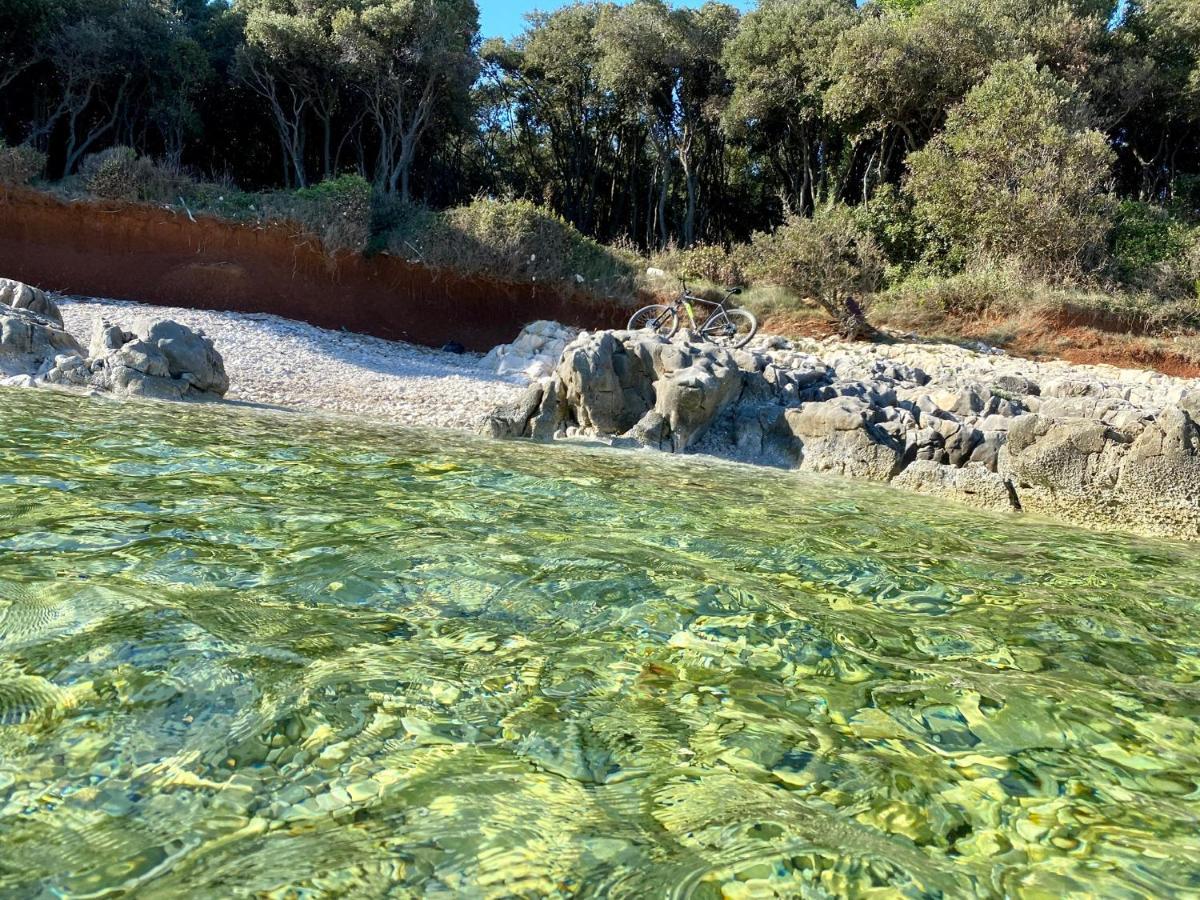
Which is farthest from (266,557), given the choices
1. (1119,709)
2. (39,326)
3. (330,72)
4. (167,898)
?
(330,72)

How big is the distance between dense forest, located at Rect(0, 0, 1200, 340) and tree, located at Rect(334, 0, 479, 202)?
0.06 meters

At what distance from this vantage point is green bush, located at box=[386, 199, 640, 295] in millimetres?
19391

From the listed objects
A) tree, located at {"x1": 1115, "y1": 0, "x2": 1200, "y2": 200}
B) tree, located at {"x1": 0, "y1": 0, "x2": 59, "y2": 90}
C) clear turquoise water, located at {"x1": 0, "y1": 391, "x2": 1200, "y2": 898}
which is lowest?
clear turquoise water, located at {"x1": 0, "y1": 391, "x2": 1200, "y2": 898}

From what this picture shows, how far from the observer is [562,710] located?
2.47 m

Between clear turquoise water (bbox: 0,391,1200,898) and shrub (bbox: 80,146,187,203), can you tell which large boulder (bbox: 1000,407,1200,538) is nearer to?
clear turquoise water (bbox: 0,391,1200,898)

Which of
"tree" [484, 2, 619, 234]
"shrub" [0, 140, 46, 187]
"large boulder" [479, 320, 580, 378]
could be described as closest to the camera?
"large boulder" [479, 320, 580, 378]

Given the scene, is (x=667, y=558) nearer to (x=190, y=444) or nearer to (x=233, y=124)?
(x=190, y=444)

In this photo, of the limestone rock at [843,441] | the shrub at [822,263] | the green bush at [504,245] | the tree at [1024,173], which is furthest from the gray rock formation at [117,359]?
the tree at [1024,173]

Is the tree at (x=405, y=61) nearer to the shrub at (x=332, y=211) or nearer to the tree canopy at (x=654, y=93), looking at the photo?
the tree canopy at (x=654, y=93)

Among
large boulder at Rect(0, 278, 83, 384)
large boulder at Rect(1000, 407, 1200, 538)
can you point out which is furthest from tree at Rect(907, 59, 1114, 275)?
large boulder at Rect(0, 278, 83, 384)

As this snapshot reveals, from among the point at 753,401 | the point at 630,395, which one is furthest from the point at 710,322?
the point at 630,395

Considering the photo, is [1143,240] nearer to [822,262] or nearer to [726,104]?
[822,262]

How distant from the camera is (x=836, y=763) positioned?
2244 mm

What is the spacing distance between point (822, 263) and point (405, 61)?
12.6 metres
